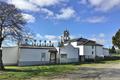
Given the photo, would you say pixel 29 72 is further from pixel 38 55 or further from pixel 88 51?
pixel 88 51

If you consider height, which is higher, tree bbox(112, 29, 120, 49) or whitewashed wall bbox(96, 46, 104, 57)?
tree bbox(112, 29, 120, 49)

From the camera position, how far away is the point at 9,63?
136 feet

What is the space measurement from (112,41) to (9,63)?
60.3 metres

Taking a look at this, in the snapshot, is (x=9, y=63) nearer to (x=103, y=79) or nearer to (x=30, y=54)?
(x=30, y=54)

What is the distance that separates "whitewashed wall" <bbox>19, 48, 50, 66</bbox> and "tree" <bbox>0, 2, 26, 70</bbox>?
1198 cm

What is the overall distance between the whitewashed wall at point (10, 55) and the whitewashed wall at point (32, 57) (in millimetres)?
1011

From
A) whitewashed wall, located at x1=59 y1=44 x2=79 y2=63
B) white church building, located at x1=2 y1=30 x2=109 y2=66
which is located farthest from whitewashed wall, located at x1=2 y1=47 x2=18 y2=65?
whitewashed wall, located at x1=59 y1=44 x2=79 y2=63

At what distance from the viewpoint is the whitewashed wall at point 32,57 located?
1668 inches

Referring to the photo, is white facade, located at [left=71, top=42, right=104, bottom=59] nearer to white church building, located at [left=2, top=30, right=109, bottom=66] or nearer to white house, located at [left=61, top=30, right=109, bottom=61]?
white house, located at [left=61, top=30, right=109, bottom=61]

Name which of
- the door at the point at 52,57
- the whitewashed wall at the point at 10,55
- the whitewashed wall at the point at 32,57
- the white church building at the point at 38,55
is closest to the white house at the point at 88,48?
the white church building at the point at 38,55

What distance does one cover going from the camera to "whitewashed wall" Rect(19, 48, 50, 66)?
139 ft

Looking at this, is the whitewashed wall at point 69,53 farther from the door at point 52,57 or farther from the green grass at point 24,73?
the green grass at point 24,73

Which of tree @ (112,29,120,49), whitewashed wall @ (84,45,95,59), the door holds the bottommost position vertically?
the door

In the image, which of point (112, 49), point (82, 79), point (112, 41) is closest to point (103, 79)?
point (82, 79)
